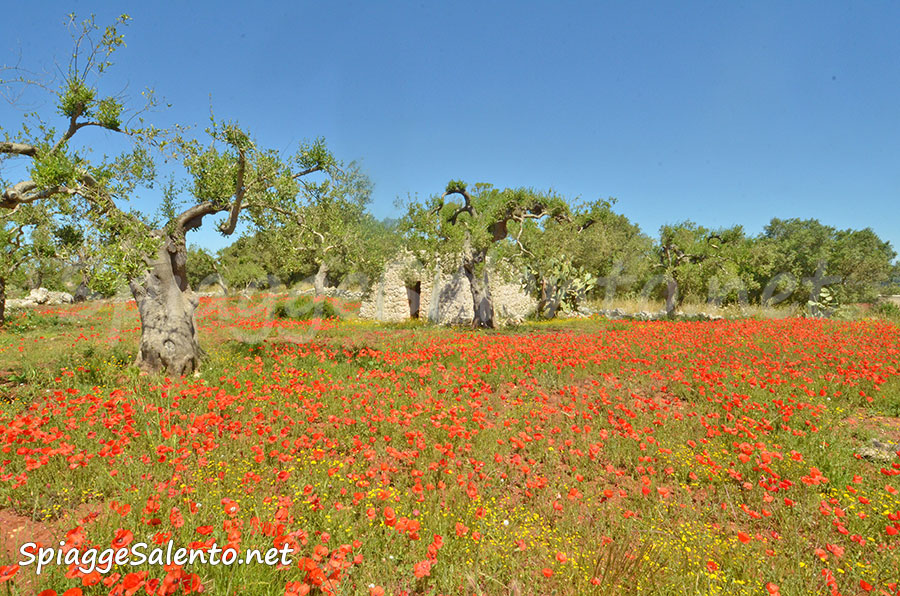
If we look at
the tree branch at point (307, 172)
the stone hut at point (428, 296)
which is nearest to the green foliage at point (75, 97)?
the tree branch at point (307, 172)

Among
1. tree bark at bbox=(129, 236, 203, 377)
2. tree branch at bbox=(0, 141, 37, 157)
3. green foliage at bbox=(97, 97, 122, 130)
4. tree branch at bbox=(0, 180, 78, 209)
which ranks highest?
green foliage at bbox=(97, 97, 122, 130)

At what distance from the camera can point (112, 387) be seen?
6848mm

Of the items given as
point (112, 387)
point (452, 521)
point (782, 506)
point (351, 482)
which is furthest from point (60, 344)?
point (782, 506)

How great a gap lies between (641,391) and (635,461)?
3.05 meters

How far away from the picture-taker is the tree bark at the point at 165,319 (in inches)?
322

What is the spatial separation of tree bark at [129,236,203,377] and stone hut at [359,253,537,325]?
541 inches

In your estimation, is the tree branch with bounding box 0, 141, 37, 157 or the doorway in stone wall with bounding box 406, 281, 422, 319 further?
the doorway in stone wall with bounding box 406, 281, 422, 319

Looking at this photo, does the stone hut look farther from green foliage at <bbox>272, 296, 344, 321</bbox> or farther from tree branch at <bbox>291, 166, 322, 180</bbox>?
tree branch at <bbox>291, 166, 322, 180</bbox>

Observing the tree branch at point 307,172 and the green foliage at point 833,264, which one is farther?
the green foliage at point 833,264

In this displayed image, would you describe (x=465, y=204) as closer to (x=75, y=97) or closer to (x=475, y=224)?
(x=475, y=224)

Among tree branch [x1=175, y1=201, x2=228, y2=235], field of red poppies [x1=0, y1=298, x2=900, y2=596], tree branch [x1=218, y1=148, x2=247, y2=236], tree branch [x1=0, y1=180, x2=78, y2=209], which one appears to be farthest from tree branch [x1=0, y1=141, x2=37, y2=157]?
field of red poppies [x1=0, y1=298, x2=900, y2=596]

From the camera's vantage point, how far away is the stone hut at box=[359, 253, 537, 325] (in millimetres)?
21609

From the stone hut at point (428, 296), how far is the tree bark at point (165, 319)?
13753 mm

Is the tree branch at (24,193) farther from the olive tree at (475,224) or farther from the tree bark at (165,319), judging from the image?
the olive tree at (475,224)
